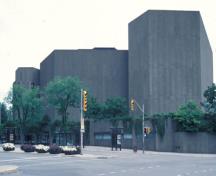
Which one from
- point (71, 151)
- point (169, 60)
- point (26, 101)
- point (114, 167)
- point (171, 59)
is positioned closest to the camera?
point (114, 167)

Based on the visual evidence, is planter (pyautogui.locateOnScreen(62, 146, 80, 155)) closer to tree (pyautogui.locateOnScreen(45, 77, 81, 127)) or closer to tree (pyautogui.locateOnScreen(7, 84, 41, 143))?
tree (pyautogui.locateOnScreen(45, 77, 81, 127))

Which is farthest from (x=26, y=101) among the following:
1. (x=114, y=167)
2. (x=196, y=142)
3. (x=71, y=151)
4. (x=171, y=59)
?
(x=114, y=167)

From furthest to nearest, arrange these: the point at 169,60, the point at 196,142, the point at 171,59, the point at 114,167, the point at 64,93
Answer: the point at 64,93, the point at 171,59, the point at 169,60, the point at 196,142, the point at 114,167

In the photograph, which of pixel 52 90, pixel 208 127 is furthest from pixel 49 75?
pixel 208 127

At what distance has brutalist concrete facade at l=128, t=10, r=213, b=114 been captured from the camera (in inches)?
4284

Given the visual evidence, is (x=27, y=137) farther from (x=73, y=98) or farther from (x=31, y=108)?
(x=73, y=98)

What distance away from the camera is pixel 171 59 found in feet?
360

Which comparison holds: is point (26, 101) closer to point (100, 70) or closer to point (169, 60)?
point (100, 70)

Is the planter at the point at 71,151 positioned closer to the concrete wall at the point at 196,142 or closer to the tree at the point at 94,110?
the concrete wall at the point at 196,142

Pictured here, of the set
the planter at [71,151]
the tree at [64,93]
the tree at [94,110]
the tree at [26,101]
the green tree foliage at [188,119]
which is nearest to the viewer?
the planter at [71,151]

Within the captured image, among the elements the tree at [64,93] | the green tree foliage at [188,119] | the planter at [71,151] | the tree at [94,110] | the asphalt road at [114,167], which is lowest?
the asphalt road at [114,167]

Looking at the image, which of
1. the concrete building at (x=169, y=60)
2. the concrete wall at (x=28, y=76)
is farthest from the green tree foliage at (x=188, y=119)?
the concrete wall at (x=28, y=76)

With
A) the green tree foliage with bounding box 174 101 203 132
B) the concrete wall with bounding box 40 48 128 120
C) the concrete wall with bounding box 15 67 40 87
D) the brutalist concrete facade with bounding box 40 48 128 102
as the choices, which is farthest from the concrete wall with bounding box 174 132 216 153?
the concrete wall with bounding box 15 67 40 87

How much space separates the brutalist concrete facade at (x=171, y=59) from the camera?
109 metres
